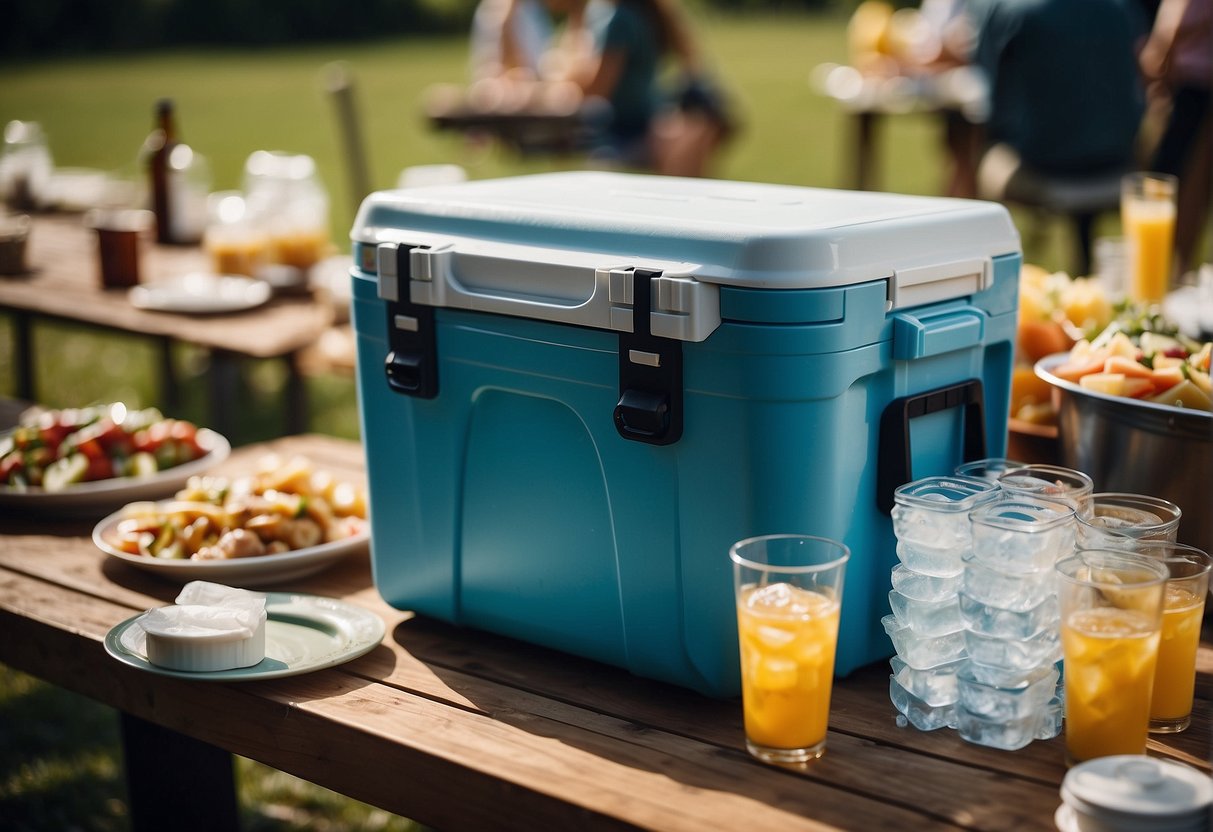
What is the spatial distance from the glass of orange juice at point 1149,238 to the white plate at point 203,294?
1969 millimetres

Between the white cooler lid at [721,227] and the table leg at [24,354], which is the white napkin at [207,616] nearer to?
the white cooler lid at [721,227]

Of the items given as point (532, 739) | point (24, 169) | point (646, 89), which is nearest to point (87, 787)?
point (532, 739)

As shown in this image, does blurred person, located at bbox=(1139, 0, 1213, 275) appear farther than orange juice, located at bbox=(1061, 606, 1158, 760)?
Yes

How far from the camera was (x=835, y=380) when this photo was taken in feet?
4.14

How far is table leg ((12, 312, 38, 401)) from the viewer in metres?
4.21

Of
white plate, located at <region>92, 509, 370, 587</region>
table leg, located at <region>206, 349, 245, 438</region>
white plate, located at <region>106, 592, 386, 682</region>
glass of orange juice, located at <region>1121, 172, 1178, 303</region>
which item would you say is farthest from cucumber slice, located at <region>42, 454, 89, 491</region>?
glass of orange juice, located at <region>1121, 172, 1178, 303</region>

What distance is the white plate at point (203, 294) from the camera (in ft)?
10.2

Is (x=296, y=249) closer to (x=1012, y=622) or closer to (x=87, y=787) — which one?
(x=87, y=787)

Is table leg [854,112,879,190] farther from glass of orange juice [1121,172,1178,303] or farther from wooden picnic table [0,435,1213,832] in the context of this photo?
wooden picnic table [0,435,1213,832]

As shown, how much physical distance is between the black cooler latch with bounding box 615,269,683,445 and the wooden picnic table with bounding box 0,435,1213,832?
296 millimetres

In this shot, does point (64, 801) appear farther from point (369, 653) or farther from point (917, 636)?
point (917, 636)

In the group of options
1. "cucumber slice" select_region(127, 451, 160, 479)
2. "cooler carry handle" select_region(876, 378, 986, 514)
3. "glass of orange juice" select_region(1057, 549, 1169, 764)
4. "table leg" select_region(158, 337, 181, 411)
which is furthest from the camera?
"table leg" select_region(158, 337, 181, 411)

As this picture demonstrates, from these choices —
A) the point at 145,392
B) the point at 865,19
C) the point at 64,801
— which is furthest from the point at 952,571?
the point at 865,19

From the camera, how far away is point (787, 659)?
1.17m
